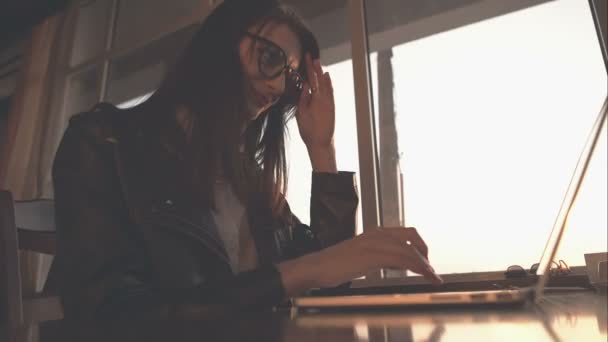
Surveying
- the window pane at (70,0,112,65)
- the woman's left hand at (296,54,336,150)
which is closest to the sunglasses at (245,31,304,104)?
the woman's left hand at (296,54,336,150)

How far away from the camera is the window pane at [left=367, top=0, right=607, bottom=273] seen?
1.45 m

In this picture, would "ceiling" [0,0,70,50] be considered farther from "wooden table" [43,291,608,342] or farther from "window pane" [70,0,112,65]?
"wooden table" [43,291,608,342]

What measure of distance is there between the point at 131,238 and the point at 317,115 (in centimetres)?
81

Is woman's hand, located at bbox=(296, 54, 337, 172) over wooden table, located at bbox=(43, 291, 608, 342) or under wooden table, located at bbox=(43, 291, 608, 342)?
over

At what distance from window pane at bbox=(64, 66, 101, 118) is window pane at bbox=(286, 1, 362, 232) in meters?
2.07

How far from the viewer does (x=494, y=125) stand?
Answer: 64.9 inches

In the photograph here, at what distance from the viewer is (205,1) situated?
266 centimetres

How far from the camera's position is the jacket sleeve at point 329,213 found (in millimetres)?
1278

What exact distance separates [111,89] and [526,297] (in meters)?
3.33

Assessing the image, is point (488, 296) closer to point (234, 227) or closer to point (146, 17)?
A: point (234, 227)

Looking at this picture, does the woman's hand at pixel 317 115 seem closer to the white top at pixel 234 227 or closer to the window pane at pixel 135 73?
the white top at pixel 234 227

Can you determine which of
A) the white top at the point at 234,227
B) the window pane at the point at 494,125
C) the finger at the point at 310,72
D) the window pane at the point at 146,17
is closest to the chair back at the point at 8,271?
the white top at the point at 234,227

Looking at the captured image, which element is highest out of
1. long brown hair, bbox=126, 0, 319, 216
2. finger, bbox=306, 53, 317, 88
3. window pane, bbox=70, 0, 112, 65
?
window pane, bbox=70, 0, 112, 65

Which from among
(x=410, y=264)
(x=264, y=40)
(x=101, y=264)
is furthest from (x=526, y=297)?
(x=264, y=40)
